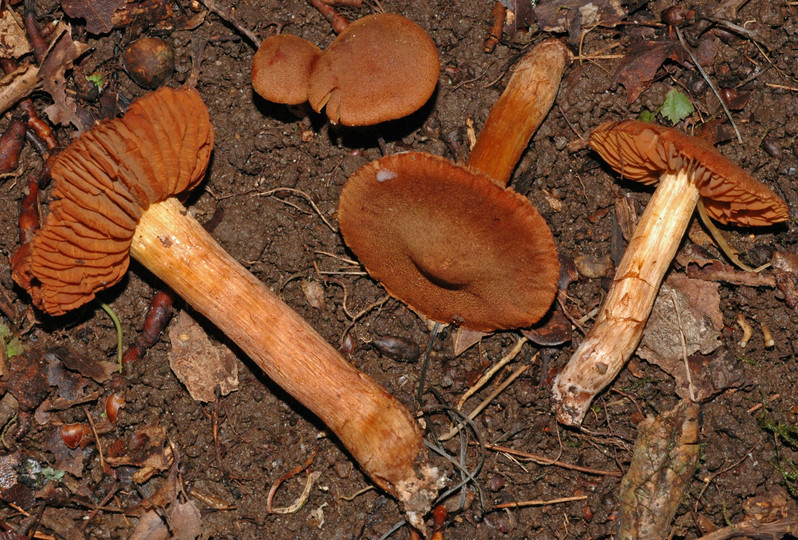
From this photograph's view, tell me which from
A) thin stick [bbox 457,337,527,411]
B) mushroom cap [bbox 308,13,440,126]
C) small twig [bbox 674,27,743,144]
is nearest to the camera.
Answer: mushroom cap [bbox 308,13,440,126]

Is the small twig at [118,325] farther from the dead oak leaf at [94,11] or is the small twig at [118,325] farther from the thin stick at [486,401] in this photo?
the thin stick at [486,401]

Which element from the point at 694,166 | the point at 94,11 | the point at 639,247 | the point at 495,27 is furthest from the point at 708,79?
the point at 94,11

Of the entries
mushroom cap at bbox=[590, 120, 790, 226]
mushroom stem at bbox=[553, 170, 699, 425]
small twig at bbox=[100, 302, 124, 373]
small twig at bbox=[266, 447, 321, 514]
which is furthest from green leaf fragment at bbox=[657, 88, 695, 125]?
small twig at bbox=[100, 302, 124, 373]

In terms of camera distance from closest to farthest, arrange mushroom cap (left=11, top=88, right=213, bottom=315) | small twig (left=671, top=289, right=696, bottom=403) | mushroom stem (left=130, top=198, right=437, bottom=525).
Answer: mushroom cap (left=11, top=88, right=213, bottom=315)
mushroom stem (left=130, top=198, right=437, bottom=525)
small twig (left=671, top=289, right=696, bottom=403)

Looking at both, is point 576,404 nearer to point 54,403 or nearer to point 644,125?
point 644,125

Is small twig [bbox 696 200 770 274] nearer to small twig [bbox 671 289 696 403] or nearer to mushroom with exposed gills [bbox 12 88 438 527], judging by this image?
small twig [bbox 671 289 696 403]

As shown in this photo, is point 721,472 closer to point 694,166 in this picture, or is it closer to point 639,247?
point 639,247

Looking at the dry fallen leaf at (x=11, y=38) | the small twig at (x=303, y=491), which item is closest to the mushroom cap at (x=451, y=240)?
the small twig at (x=303, y=491)

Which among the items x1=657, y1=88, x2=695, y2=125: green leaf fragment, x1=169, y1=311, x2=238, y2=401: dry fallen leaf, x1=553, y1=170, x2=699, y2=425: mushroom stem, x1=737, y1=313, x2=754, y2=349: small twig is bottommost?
x1=169, y1=311, x2=238, y2=401: dry fallen leaf

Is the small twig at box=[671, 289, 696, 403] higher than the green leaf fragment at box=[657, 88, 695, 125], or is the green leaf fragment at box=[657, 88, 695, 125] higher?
the green leaf fragment at box=[657, 88, 695, 125]
